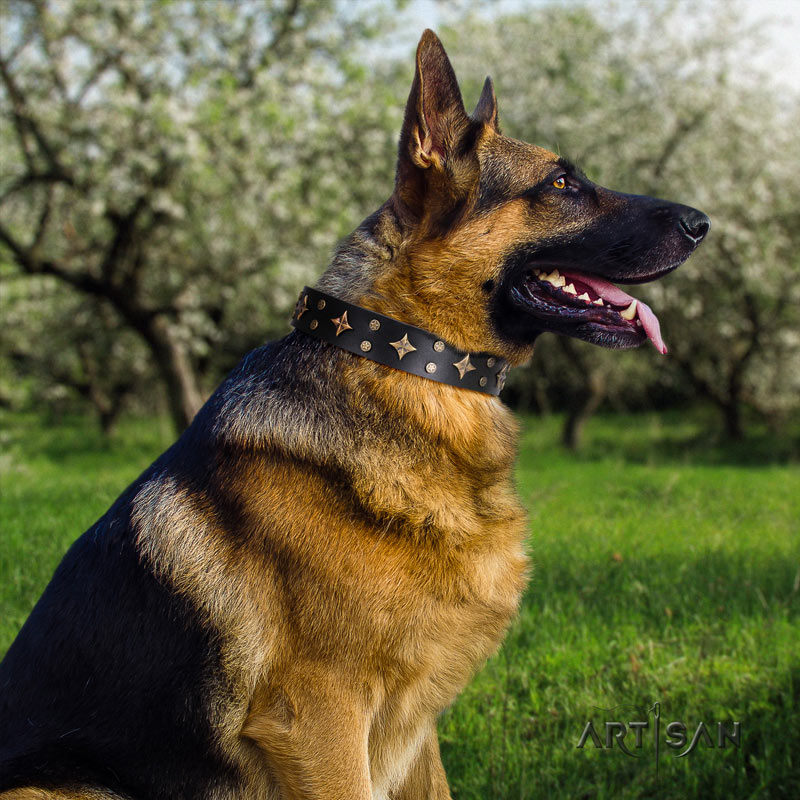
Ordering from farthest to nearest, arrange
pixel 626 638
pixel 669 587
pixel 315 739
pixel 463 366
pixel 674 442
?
pixel 674 442 → pixel 669 587 → pixel 626 638 → pixel 463 366 → pixel 315 739

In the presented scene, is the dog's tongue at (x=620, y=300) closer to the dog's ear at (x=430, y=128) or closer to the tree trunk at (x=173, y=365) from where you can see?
the dog's ear at (x=430, y=128)

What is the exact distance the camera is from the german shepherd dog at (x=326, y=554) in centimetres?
220

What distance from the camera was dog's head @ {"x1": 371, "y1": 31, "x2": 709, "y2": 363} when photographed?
2555 mm

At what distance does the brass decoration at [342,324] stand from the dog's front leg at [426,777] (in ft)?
4.55

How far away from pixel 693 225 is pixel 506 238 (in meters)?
0.68

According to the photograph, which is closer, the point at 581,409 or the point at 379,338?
the point at 379,338

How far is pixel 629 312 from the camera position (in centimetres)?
273

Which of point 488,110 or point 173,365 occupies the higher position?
point 488,110

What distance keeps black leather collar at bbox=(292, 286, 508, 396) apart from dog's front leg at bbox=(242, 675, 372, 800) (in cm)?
95

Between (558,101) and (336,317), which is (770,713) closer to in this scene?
(336,317)

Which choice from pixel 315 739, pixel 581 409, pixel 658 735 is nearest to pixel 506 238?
pixel 315 739

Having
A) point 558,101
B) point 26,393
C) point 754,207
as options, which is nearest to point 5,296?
point 26,393

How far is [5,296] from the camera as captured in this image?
13.7m

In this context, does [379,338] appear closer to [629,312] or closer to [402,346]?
[402,346]
